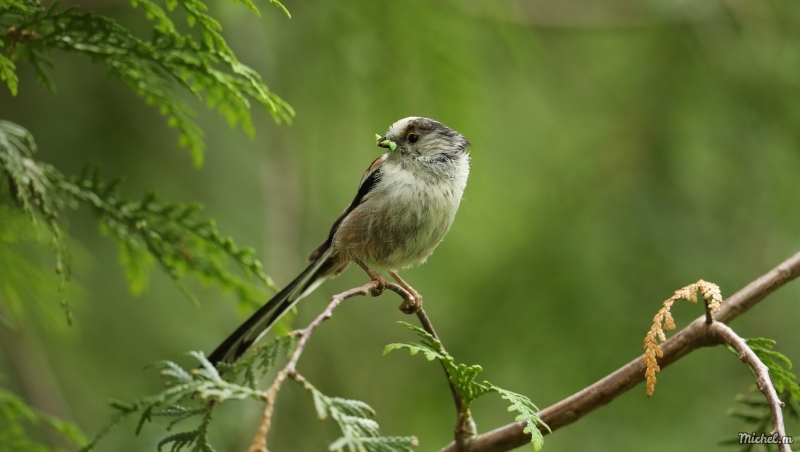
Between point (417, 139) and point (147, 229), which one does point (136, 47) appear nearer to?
point (147, 229)

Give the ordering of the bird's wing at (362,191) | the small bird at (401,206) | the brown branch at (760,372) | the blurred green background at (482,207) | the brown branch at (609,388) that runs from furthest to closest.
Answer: the blurred green background at (482,207)
the bird's wing at (362,191)
the small bird at (401,206)
the brown branch at (609,388)
the brown branch at (760,372)

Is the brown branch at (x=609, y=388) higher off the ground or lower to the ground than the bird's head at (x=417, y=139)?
lower

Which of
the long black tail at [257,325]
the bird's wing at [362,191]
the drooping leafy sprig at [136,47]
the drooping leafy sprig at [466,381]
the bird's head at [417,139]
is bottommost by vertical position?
the long black tail at [257,325]

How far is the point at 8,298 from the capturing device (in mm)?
2861

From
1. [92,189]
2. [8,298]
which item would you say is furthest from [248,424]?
[92,189]

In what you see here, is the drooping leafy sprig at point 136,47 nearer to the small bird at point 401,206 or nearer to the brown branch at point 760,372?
the small bird at point 401,206

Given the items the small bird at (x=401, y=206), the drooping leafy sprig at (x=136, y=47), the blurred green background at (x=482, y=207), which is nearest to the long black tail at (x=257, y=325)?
the small bird at (x=401, y=206)

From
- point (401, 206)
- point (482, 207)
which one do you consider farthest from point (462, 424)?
point (482, 207)

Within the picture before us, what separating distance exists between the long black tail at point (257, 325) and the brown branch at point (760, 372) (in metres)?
1.56

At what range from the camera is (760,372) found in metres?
A: 1.73

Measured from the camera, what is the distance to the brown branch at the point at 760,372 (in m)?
1.58

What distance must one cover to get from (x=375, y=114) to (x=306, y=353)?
1780 millimetres

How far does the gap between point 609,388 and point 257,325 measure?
1.33 meters

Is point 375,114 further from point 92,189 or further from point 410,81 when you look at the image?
point 92,189
